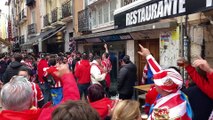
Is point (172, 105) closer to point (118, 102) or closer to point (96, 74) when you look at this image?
point (118, 102)

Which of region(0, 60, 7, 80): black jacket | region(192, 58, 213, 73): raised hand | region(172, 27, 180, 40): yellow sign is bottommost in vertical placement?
region(0, 60, 7, 80): black jacket

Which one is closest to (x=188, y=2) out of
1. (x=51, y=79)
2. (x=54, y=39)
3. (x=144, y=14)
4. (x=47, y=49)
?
(x=144, y=14)

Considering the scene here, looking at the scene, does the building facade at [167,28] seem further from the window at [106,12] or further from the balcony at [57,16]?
the balcony at [57,16]

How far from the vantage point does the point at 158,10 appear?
627cm

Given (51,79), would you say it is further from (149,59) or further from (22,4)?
(22,4)

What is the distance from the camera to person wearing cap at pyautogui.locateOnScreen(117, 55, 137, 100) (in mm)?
7953

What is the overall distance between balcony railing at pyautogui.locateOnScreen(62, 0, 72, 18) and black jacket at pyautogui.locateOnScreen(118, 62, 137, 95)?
12.6 m

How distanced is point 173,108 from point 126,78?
485 cm

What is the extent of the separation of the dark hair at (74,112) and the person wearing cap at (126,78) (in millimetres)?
5770

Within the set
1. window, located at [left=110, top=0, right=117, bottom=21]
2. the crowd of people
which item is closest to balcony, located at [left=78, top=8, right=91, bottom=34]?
window, located at [left=110, top=0, right=117, bottom=21]

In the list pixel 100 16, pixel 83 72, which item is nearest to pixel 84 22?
pixel 100 16

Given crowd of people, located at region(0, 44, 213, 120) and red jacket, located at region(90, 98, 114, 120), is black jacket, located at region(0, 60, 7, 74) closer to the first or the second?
crowd of people, located at region(0, 44, 213, 120)

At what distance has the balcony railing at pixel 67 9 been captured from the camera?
20038 millimetres

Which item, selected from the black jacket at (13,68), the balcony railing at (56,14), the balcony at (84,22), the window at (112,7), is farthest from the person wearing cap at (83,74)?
the balcony railing at (56,14)
